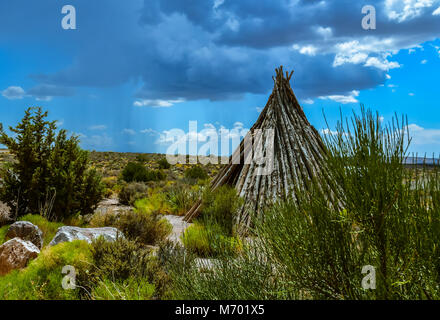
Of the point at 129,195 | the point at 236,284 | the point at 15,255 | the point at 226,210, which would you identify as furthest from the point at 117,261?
the point at 129,195

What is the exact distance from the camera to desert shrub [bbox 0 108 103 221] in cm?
748

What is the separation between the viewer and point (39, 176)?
24.4 feet

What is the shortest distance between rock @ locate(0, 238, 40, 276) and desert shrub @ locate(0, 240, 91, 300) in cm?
22

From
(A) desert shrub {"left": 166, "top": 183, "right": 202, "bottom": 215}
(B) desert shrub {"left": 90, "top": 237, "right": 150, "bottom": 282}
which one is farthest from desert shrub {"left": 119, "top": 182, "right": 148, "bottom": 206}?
(B) desert shrub {"left": 90, "top": 237, "right": 150, "bottom": 282}

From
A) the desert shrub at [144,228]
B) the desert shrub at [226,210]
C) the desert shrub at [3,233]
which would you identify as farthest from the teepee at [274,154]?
the desert shrub at [3,233]

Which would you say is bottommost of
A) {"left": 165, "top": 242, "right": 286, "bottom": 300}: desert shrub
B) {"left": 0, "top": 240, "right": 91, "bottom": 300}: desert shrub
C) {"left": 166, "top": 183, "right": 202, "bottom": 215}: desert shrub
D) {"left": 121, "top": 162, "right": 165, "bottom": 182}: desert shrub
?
{"left": 0, "top": 240, "right": 91, "bottom": 300}: desert shrub

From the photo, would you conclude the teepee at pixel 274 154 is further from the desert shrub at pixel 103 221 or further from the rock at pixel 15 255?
the rock at pixel 15 255

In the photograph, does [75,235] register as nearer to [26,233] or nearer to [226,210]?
[26,233]

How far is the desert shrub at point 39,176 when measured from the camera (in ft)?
24.5

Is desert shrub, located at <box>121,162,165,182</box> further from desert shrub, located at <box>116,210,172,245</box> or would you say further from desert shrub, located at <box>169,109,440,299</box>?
desert shrub, located at <box>169,109,440,299</box>

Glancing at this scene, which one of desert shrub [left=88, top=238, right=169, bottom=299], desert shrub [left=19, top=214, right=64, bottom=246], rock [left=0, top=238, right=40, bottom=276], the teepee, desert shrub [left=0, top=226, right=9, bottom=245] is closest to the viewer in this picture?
desert shrub [left=88, top=238, right=169, bottom=299]

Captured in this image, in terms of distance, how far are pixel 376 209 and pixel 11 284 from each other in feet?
13.6
